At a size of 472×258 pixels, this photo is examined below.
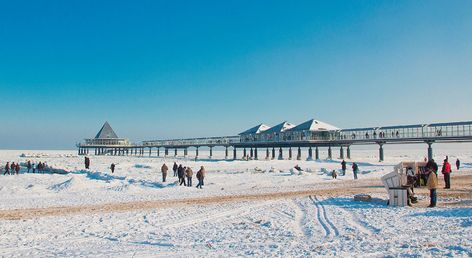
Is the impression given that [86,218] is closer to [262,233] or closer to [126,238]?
[126,238]

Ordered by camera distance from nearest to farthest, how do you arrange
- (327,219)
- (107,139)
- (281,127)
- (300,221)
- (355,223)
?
1. (355,223)
2. (300,221)
3. (327,219)
4. (281,127)
5. (107,139)

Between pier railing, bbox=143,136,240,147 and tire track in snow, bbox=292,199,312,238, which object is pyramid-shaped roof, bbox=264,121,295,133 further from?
tire track in snow, bbox=292,199,312,238

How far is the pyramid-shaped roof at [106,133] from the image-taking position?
108m

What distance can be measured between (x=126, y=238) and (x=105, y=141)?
338ft

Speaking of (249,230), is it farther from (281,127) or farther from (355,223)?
(281,127)

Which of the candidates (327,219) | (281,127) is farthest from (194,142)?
(327,219)

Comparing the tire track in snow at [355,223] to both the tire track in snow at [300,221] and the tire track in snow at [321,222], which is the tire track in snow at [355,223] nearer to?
the tire track in snow at [321,222]

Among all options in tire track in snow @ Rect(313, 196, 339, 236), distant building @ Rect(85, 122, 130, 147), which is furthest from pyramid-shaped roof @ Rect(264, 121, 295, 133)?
distant building @ Rect(85, 122, 130, 147)

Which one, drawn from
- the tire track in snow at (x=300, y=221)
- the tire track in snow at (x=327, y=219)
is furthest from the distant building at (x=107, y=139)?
the tire track in snow at (x=300, y=221)

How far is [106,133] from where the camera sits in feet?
359

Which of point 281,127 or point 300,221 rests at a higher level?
point 281,127

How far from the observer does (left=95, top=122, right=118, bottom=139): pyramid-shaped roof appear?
355ft

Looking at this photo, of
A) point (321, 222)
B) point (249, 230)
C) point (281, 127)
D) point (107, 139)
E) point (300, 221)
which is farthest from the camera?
point (107, 139)

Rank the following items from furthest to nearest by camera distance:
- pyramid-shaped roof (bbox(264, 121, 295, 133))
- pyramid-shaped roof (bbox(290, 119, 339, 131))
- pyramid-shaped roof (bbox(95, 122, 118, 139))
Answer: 1. pyramid-shaped roof (bbox(95, 122, 118, 139))
2. pyramid-shaped roof (bbox(264, 121, 295, 133))
3. pyramid-shaped roof (bbox(290, 119, 339, 131))
